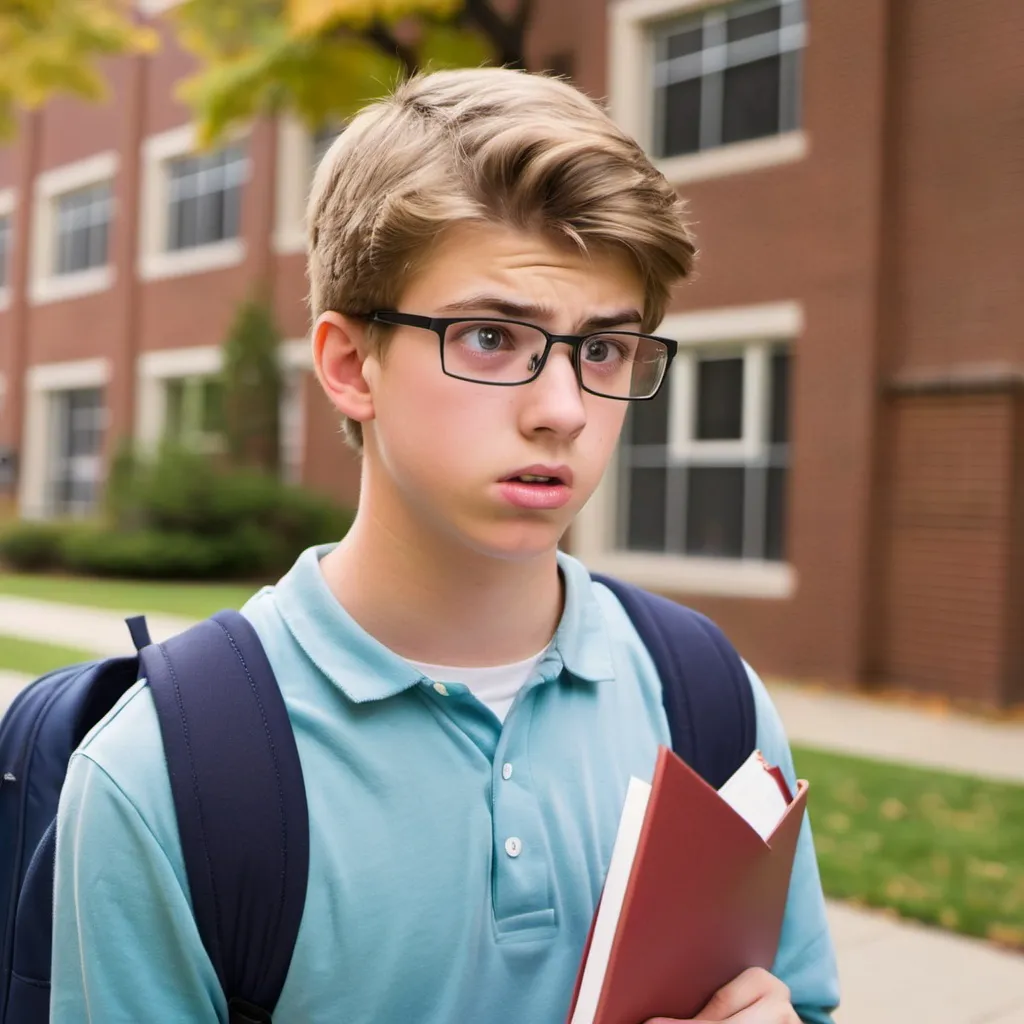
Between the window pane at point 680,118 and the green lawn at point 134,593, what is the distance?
6.08 meters

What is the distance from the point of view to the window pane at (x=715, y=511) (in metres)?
11.2

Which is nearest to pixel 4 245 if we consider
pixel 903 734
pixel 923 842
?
pixel 903 734

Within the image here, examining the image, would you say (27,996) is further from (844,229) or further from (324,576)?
(844,229)

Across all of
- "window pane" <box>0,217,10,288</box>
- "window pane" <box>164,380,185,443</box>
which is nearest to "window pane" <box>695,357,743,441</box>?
"window pane" <box>164,380,185,443</box>

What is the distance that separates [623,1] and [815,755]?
7778 millimetres

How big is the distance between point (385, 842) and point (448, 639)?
25cm

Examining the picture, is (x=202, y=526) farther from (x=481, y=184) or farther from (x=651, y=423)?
(x=481, y=184)

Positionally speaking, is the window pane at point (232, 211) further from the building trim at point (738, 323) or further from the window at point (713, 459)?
the building trim at point (738, 323)

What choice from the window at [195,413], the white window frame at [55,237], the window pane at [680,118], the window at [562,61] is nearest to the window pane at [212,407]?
the window at [195,413]

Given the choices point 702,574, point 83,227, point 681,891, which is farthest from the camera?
point 83,227

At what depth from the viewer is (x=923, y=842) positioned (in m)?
A: 5.44

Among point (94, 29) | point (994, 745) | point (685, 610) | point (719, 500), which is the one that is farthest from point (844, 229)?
point (685, 610)

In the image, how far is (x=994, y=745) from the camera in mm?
7859

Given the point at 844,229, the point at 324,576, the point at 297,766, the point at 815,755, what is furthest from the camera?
the point at 844,229
